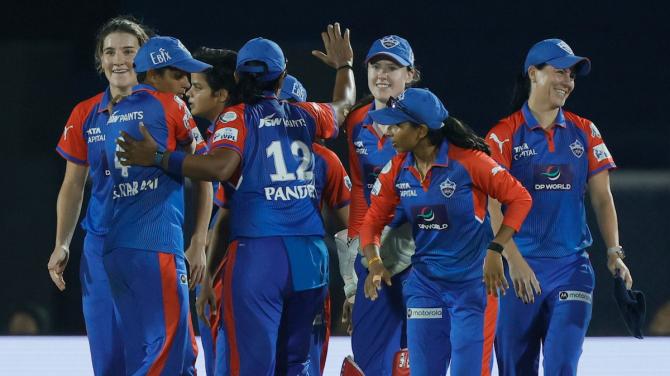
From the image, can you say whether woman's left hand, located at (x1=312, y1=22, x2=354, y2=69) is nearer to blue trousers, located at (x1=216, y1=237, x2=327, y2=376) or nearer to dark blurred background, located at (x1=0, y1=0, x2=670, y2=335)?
blue trousers, located at (x1=216, y1=237, x2=327, y2=376)

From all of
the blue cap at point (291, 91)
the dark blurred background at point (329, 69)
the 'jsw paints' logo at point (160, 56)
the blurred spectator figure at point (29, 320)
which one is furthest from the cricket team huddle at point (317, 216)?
the blurred spectator figure at point (29, 320)

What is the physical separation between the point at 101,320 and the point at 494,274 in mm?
1420

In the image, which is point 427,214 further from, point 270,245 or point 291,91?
point 291,91

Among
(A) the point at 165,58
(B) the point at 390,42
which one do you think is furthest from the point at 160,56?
(B) the point at 390,42

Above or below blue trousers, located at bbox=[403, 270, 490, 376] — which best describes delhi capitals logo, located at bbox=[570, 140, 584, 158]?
above

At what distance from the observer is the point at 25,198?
28.3 ft

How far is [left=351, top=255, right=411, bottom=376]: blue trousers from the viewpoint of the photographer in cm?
A: 423

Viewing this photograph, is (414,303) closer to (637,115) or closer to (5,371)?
(5,371)

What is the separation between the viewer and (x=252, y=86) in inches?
144

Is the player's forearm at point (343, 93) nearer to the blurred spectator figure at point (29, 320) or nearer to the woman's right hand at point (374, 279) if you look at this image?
the woman's right hand at point (374, 279)

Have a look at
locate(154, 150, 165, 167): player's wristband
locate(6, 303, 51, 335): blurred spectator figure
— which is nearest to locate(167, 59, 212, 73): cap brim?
locate(154, 150, 165, 167): player's wristband

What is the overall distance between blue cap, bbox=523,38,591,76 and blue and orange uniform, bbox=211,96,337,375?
3.62 ft

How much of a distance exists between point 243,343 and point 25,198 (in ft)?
18.2

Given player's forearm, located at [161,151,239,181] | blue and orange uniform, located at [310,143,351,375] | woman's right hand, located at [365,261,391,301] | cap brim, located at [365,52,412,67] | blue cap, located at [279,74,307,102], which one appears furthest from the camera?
blue cap, located at [279,74,307,102]
